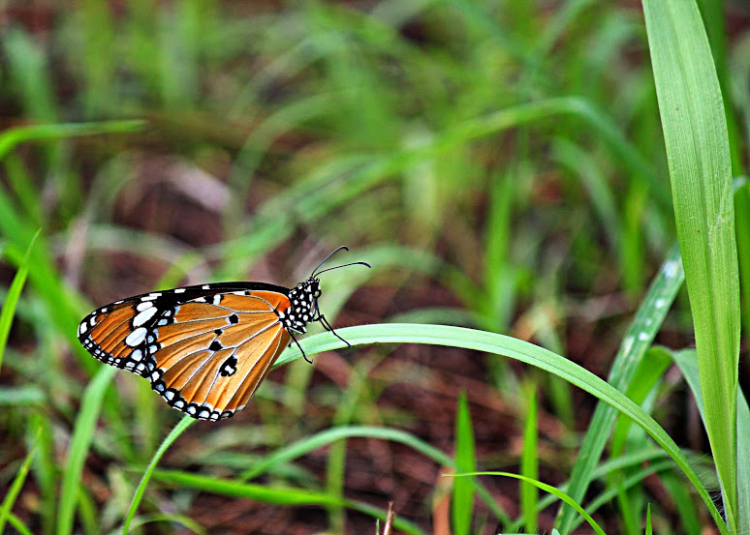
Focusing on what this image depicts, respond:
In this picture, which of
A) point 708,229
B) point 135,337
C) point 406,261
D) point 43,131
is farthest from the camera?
point 406,261

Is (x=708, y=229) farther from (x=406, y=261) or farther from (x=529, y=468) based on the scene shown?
(x=406, y=261)

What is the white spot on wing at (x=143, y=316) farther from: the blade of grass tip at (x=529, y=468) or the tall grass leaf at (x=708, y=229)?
the tall grass leaf at (x=708, y=229)

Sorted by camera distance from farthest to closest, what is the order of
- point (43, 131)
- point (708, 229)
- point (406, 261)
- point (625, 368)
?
point (406, 261)
point (43, 131)
point (625, 368)
point (708, 229)

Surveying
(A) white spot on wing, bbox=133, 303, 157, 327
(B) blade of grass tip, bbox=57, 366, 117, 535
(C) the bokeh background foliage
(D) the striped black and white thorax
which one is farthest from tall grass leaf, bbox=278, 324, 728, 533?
(B) blade of grass tip, bbox=57, 366, 117, 535

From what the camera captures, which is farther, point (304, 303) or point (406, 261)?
point (406, 261)

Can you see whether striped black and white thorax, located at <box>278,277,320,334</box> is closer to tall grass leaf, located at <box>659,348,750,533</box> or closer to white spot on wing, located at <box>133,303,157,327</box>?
white spot on wing, located at <box>133,303,157,327</box>

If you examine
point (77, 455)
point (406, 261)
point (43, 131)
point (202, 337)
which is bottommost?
point (77, 455)

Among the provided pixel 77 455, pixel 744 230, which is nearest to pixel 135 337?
pixel 77 455
